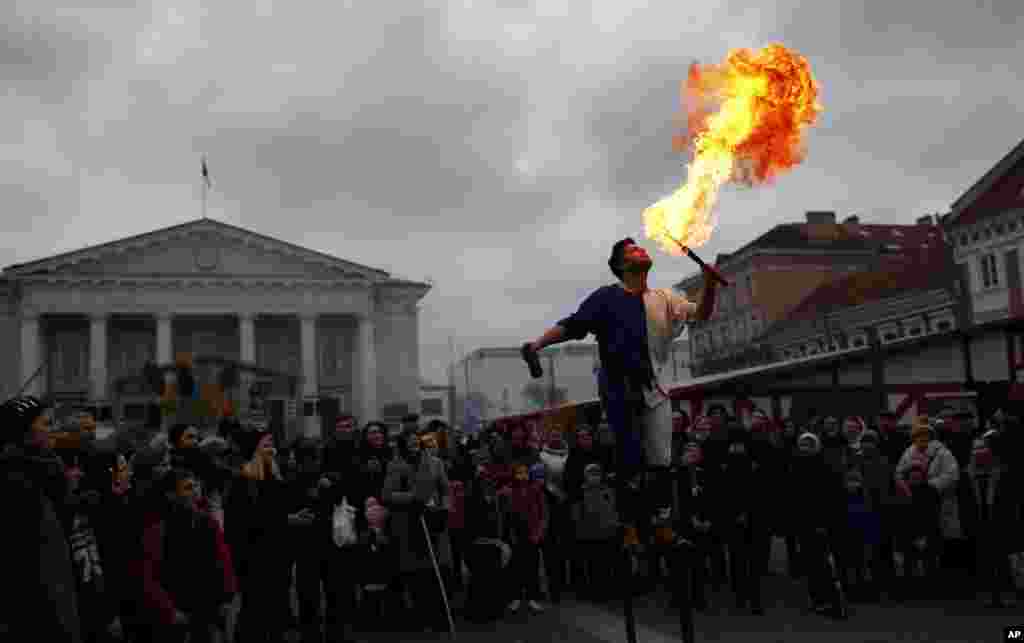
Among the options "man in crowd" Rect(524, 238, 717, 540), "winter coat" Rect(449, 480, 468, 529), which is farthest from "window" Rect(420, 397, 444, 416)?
"man in crowd" Rect(524, 238, 717, 540)

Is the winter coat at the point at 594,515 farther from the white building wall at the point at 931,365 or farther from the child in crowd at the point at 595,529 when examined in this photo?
the white building wall at the point at 931,365

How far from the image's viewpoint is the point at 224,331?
62.1m

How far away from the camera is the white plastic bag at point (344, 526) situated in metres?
9.77

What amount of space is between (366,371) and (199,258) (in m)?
12.3

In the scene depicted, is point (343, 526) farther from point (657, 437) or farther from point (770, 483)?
point (657, 437)

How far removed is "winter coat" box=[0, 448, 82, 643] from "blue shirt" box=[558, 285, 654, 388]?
8.70 feet

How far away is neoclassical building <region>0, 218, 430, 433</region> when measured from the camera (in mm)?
56875

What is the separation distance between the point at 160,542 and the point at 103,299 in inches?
2157

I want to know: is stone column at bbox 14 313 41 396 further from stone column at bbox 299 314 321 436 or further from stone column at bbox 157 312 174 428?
stone column at bbox 299 314 321 436

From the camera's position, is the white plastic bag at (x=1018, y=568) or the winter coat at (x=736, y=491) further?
the white plastic bag at (x=1018, y=568)

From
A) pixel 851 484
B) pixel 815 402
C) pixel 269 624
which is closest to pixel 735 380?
pixel 815 402

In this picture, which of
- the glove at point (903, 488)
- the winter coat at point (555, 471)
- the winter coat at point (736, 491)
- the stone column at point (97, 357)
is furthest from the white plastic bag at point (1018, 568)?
the stone column at point (97, 357)

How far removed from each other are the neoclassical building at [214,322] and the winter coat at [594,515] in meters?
44.2

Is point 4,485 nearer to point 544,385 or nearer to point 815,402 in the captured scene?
point 815,402
